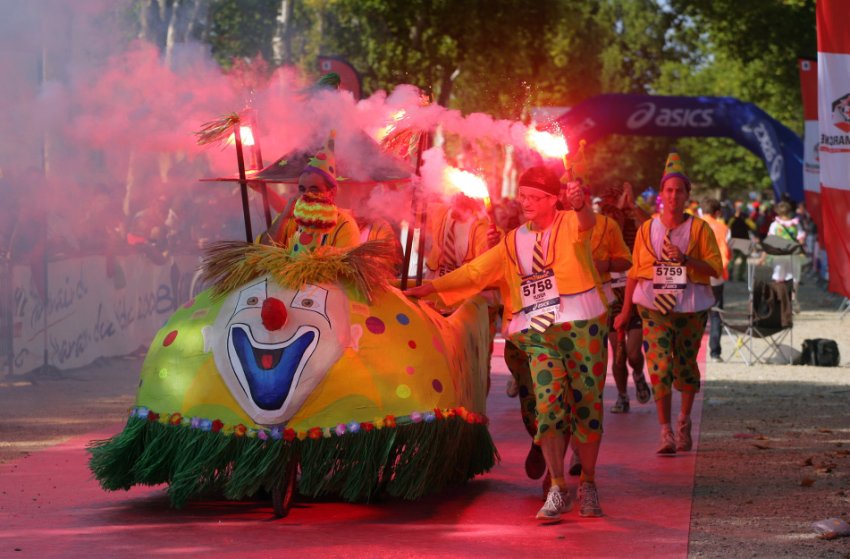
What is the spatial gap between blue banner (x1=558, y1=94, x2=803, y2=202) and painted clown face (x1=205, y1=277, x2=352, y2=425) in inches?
782

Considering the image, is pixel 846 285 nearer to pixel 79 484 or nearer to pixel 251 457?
pixel 251 457

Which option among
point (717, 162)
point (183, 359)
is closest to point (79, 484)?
point (183, 359)

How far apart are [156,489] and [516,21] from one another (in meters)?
31.3

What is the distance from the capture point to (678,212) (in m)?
10.6

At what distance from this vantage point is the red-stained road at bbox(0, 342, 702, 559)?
7.15 metres

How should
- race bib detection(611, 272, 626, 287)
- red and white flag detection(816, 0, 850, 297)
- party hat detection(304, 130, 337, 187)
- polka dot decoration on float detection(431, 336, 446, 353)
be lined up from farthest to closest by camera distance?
race bib detection(611, 272, 626, 287) → red and white flag detection(816, 0, 850, 297) → party hat detection(304, 130, 337, 187) → polka dot decoration on float detection(431, 336, 446, 353)

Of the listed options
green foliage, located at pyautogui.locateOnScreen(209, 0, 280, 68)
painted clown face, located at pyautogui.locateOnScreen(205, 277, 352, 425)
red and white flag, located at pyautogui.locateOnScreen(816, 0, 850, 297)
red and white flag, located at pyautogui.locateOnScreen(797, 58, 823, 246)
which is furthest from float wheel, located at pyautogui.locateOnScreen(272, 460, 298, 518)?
green foliage, located at pyautogui.locateOnScreen(209, 0, 280, 68)

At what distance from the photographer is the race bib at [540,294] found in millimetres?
8039

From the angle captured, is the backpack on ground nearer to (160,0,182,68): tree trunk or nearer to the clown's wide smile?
the clown's wide smile

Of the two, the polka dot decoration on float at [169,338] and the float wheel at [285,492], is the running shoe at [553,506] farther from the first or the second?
the polka dot decoration on float at [169,338]

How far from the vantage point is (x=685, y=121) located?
2800cm

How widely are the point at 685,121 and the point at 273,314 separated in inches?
840

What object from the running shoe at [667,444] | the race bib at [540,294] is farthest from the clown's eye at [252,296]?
the running shoe at [667,444]

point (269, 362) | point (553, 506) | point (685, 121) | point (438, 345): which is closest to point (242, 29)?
point (685, 121)
